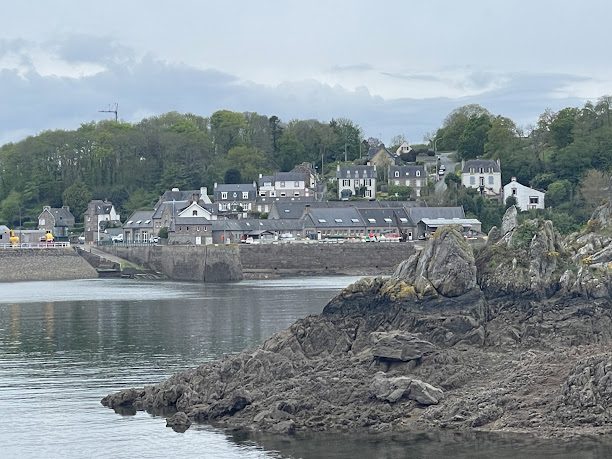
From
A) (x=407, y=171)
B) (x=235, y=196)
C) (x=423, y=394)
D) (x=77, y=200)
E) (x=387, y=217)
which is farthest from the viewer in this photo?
(x=407, y=171)

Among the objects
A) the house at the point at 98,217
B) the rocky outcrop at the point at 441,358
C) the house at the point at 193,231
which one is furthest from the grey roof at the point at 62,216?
the rocky outcrop at the point at 441,358

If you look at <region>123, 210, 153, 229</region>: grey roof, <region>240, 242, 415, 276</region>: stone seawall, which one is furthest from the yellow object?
<region>240, 242, 415, 276</region>: stone seawall

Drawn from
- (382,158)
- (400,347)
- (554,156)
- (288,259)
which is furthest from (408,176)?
(400,347)

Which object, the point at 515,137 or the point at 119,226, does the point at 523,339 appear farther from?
the point at 515,137

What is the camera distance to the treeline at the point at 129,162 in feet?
368

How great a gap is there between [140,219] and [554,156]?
3120cm

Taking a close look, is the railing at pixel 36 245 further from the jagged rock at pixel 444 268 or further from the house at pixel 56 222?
the jagged rock at pixel 444 268

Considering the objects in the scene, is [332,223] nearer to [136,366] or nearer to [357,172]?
[357,172]

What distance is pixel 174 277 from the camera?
277 ft

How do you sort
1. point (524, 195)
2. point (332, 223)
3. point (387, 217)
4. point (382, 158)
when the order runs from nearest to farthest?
point (332, 223) → point (387, 217) → point (524, 195) → point (382, 158)

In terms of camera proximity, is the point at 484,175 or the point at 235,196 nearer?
the point at 484,175

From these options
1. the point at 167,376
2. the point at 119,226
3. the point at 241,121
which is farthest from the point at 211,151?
the point at 167,376

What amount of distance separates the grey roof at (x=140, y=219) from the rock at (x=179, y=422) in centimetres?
6880

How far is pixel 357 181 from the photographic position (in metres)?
112
